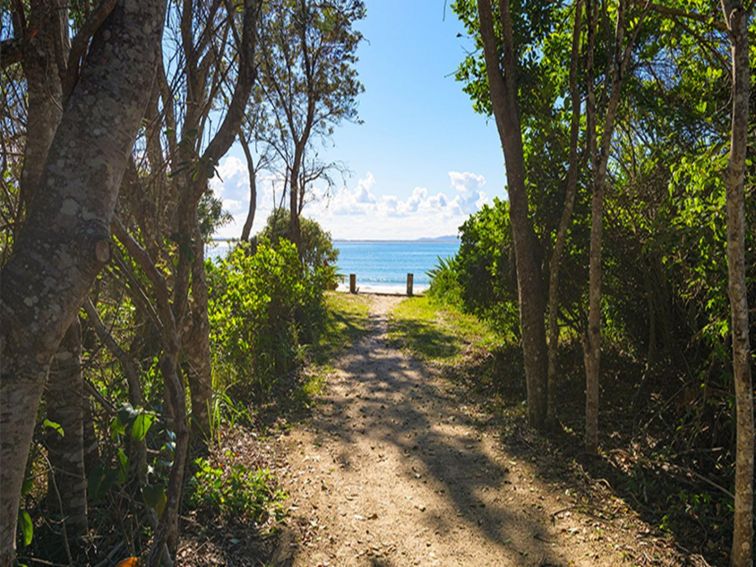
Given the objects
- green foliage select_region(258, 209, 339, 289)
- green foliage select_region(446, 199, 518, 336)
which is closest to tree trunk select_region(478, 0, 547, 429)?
green foliage select_region(446, 199, 518, 336)

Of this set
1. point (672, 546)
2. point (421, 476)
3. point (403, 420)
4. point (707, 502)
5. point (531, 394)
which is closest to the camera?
point (672, 546)

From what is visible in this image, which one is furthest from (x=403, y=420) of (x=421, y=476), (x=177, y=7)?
(x=177, y=7)

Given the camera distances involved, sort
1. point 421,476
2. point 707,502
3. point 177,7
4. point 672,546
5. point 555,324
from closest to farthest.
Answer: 1. point 672,546
2. point 707,502
3. point 177,7
4. point 421,476
5. point 555,324

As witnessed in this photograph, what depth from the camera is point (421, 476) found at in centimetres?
488

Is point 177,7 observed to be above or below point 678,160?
above

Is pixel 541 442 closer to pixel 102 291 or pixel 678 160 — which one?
pixel 678 160

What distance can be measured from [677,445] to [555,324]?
1.58 meters

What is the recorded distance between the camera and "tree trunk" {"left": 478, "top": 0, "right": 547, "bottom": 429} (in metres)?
5.34

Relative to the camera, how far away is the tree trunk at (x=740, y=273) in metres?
2.75

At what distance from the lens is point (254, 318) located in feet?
23.3

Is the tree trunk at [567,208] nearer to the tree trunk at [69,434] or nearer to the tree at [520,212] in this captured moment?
the tree at [520,212]

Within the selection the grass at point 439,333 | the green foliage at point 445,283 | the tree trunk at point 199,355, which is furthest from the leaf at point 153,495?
the grass at point 439,333

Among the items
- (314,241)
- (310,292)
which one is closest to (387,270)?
(314,241)

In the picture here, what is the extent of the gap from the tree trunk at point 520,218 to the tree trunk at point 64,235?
454cm
